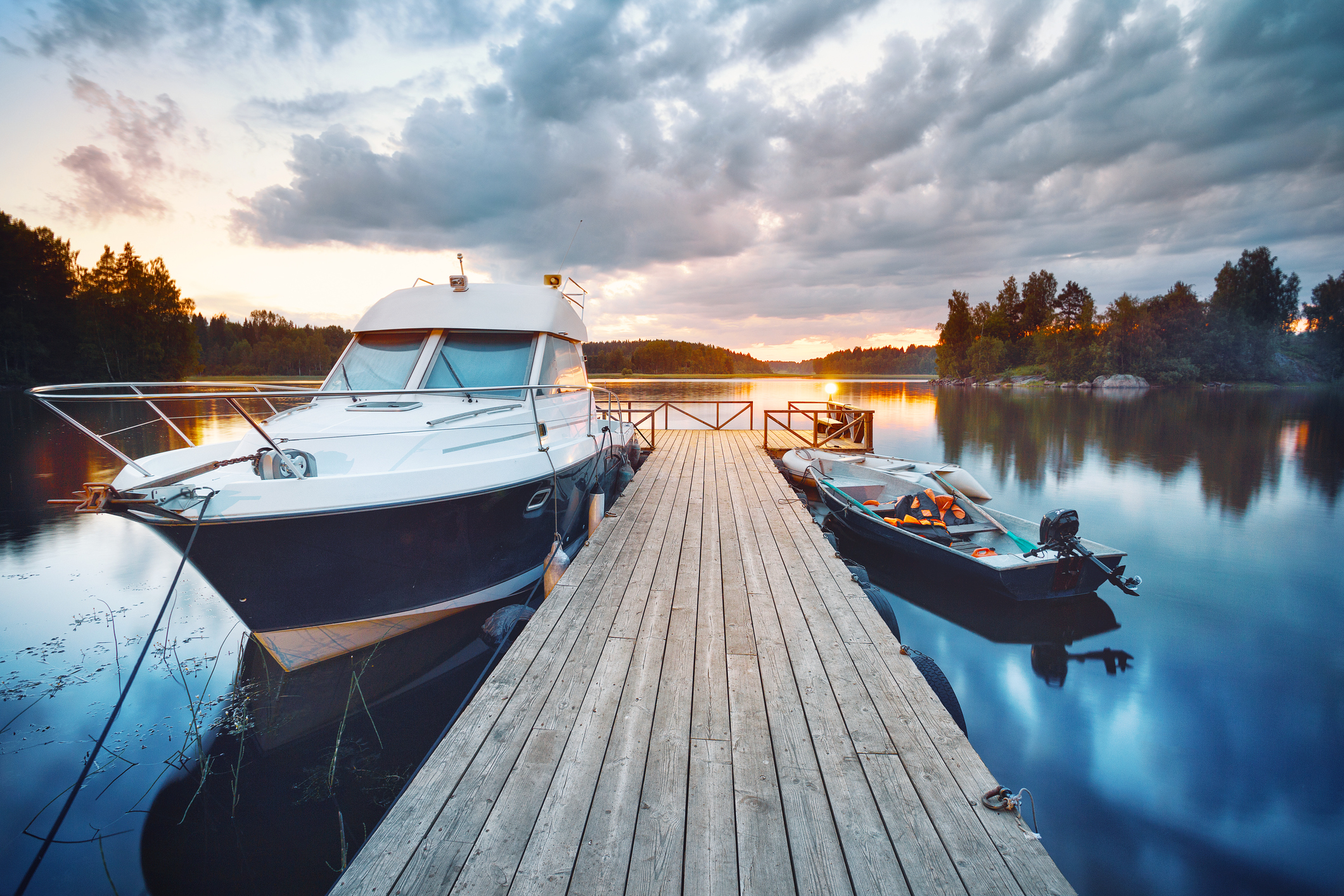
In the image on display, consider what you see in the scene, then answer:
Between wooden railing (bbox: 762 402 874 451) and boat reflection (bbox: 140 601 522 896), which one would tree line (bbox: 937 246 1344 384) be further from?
boat reflection (bbox: 140 601 522 896)

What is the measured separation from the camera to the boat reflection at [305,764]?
3096 millimetres

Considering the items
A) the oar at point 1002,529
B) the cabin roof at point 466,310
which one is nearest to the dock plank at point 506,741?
the cabin roof at point 466,310

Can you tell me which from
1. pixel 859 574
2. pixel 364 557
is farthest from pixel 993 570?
pixel 364 557

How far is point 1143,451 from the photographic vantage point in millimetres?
17938

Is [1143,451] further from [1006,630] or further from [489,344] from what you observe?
[489,344]

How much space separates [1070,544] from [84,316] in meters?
54.9

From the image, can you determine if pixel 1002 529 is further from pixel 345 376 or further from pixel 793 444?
pixel 345 376

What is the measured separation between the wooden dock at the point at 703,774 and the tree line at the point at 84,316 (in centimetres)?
3416

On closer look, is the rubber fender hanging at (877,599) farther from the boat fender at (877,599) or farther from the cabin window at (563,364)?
the cabin window at (563,364)

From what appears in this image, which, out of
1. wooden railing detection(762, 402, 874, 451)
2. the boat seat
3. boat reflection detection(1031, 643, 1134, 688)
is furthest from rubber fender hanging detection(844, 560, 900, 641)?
wooden railing detection(762, 402, 874, 451)

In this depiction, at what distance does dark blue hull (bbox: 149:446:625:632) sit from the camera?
11.7ft

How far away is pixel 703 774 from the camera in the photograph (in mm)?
2162

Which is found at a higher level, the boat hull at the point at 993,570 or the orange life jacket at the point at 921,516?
the orange life jacket at the point at 921,516

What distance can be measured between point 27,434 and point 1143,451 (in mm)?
40141
